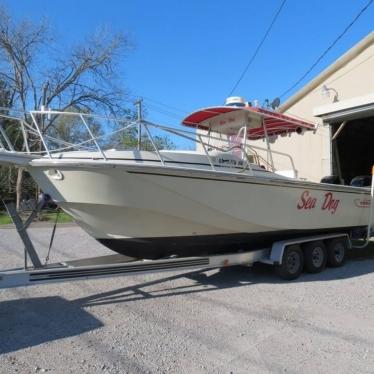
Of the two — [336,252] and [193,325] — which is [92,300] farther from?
[336,252]

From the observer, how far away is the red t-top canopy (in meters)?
7.42

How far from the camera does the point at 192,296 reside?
593cm

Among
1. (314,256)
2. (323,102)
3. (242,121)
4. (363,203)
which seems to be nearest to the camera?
(314,256)

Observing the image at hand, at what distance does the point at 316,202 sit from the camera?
295 inches

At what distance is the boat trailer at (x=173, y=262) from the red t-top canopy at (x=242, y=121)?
7.01 ft

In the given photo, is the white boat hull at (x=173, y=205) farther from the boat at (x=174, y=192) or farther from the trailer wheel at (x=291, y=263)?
the trailer wheel at (x=291, y=263)

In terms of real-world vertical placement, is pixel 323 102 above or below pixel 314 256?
above

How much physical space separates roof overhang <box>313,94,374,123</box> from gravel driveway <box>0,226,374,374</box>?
5.47 meters

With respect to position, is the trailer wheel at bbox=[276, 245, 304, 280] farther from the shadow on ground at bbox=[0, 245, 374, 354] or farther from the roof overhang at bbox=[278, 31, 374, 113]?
the roof overhang at bbox=[278, 31, 374, 113]

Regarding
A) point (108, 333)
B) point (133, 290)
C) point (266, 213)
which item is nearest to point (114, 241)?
point (133, 290)

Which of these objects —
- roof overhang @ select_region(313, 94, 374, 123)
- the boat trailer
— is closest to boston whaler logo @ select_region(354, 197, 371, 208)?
the boat trailer

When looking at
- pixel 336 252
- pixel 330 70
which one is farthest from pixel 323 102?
pixel 336 252

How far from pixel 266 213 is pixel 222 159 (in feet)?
3.60

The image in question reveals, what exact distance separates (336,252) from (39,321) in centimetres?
543
